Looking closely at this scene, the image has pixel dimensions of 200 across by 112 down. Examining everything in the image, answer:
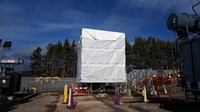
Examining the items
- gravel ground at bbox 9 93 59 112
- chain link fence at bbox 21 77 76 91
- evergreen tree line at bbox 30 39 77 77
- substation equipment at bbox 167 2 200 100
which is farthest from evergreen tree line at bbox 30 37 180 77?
substation equipment at bbox 167 2 200 100

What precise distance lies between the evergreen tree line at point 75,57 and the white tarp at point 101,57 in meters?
38.0

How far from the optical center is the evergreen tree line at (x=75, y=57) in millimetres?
63562

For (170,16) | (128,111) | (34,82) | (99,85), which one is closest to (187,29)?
(170,16)

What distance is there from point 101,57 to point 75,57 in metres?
42.8

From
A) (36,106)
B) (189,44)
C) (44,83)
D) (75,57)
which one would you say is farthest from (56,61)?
(189,44)

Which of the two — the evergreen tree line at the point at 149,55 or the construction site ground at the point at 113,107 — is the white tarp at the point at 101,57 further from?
the evergreen tree line at the point at 149,55

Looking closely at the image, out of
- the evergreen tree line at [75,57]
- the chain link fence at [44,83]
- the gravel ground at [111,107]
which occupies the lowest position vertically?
the gravel ground at [111,107]

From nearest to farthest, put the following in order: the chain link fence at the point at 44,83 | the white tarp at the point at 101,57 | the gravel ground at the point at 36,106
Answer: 1. the gravel ground at the point at 36,106
2. the white tarp at the point at 101,57
3. the chain link fence at the point at 44,83

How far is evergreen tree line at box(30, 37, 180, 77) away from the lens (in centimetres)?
6356

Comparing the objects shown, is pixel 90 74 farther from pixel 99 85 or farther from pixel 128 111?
pixel 128 111

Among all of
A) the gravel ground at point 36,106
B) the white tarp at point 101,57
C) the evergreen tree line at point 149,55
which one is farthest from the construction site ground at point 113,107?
the evergreen tree line at point 149,55

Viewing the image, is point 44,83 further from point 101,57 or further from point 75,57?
point 75,57

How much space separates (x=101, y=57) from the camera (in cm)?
2444

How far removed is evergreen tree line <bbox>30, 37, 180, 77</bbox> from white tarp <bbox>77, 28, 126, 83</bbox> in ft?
125
